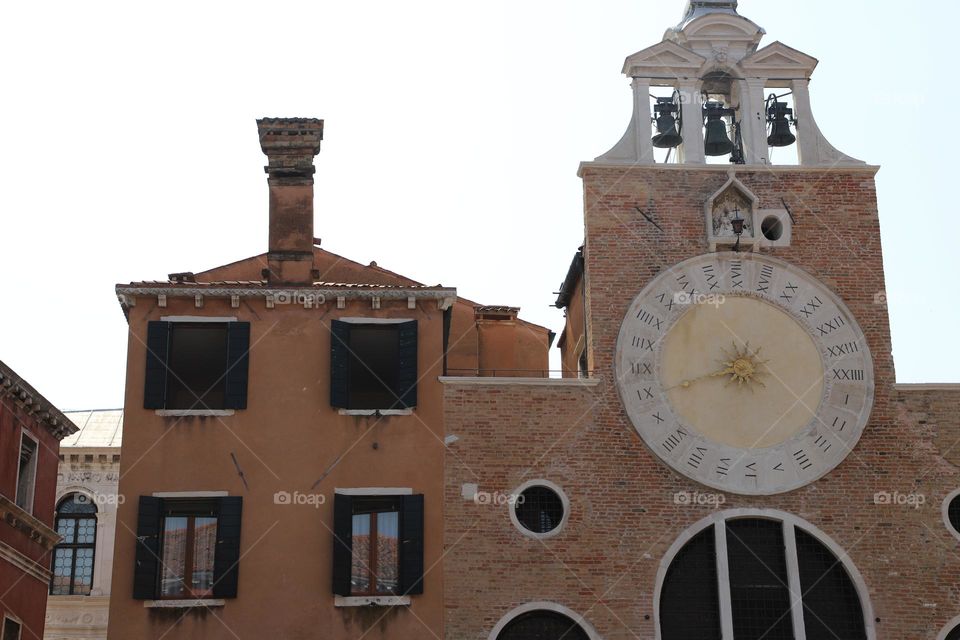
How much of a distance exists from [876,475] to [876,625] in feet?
8.75

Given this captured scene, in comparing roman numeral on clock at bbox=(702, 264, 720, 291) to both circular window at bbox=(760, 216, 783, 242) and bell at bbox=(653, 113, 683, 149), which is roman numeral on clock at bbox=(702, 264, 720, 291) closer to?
circular window at bbox=(760, 216, 783, 242)

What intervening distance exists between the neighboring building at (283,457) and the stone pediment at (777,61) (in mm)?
7804

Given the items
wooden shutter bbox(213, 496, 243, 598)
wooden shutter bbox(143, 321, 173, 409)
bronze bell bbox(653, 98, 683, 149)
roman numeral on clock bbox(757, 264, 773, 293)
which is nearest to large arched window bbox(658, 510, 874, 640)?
roman numeral on clock bbox(757, 264, 773, 293)

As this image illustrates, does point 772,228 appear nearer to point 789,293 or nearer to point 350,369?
point 789,293

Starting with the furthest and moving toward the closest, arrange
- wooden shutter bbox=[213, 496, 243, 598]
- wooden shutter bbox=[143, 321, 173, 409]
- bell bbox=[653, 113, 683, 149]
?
bell bbox=[653, 113, 683, 149], wooden shutter bbox=[143, 321, 173, 409], wooden shutter bbox=[213, 496, 243, 598]

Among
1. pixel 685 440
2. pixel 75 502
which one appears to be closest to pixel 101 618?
pixel 75 502

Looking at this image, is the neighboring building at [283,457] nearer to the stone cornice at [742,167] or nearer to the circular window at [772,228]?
the stone cornice at [742,167]

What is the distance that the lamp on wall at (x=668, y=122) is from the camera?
100ft

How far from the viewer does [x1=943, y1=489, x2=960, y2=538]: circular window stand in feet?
90.7

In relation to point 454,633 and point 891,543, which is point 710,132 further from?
point 454,633

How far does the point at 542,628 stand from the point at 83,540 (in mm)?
17007

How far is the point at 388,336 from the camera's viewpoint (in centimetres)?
2836

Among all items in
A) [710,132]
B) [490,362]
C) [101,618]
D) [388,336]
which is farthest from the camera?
[101,618]

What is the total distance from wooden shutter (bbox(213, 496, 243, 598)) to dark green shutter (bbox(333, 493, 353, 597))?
163cm
